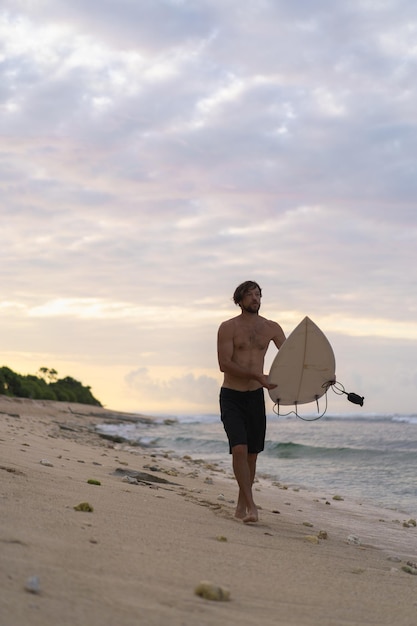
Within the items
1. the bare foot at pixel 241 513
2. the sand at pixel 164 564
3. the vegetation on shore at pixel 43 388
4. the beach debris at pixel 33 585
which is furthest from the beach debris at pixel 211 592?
the vegetation on shore at pixel 43 388

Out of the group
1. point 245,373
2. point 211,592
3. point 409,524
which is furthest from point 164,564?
point 409,524

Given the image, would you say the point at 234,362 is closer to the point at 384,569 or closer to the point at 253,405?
the point at 253,405

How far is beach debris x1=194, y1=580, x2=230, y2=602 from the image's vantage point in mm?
3225

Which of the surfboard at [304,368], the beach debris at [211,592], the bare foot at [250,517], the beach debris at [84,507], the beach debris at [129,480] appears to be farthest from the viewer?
the beach debris at [129,480]

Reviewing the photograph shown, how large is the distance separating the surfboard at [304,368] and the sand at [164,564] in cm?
131

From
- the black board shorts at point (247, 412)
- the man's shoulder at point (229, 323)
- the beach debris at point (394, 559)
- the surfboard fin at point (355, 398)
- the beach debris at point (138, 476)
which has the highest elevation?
the man's shoulder at point (229, 323)

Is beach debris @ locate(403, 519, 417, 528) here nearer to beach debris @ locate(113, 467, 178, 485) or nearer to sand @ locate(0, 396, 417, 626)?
sand @ locate(0, 396, 417, 626)

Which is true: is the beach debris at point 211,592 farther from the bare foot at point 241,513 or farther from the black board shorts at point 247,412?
the black board shorts at point 247,412

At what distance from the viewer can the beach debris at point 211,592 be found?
3.22 metres

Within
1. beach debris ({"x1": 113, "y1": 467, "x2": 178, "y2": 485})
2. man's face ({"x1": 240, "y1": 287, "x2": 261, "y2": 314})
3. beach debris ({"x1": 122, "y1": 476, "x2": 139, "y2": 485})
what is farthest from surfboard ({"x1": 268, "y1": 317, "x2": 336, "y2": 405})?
beach debris ({"x1": 113, "y1": 467, "x2": 178, "y2": 485})

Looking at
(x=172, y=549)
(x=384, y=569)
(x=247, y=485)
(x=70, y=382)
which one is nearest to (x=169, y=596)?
(x=172, y=549)

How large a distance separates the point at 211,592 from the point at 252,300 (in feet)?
12.3

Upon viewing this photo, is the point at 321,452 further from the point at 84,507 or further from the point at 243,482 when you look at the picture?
the point at 84,507

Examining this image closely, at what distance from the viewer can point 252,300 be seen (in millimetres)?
6668
